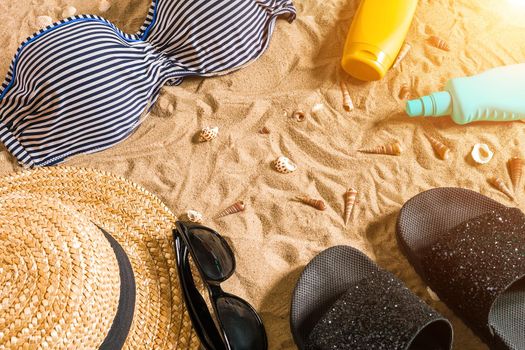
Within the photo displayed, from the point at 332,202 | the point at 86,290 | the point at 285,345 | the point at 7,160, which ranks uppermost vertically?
the point at 86,290

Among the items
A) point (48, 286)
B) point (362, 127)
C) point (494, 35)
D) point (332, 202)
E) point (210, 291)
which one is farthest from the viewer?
point (494, 35)

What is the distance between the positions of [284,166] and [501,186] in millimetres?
536

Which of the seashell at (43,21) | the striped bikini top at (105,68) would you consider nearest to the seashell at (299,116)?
the striped bikini top at (105,68)

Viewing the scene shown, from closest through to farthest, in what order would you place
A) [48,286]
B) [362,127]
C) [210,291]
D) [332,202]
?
[48,286]
[210,291]
[332,202]
[362,127]

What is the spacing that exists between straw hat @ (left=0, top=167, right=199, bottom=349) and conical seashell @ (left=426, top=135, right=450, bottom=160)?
706 mm

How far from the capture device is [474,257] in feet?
3.51

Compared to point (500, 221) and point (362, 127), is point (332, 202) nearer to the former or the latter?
point (362, 127)

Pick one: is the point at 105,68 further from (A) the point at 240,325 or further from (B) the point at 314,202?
(A) the point at 240,325

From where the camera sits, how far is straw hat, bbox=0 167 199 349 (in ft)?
2.47

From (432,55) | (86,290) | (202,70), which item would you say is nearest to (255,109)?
(202,70)

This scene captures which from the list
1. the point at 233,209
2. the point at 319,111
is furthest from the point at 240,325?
the point at 319,111

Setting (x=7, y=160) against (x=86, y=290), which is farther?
(x=7, y=160)

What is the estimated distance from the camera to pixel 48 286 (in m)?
0.76

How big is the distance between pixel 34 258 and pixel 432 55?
1204mm
